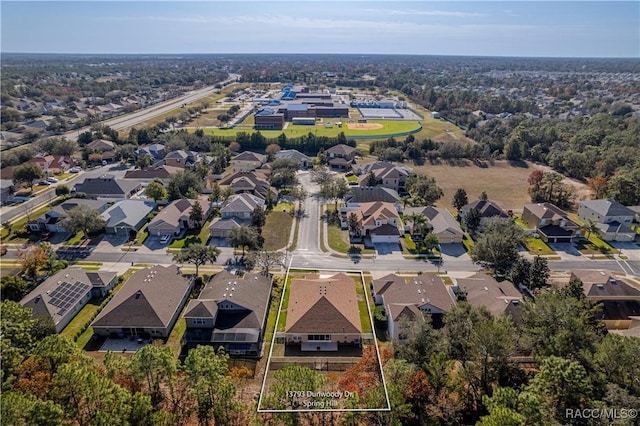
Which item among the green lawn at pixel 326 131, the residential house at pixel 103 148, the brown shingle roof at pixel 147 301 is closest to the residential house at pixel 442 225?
the brown shingle roof at pixel 147 301

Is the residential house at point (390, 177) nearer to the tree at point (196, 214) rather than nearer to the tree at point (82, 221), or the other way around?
the tree at point (196, 214)

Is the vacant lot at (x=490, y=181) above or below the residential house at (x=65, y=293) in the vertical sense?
above

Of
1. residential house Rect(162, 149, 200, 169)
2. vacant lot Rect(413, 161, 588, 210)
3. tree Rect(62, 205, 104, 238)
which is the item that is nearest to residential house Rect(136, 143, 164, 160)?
residential house Rect(162, 149, 200, 169)

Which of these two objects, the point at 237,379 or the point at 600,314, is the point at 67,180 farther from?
the point at 600,314

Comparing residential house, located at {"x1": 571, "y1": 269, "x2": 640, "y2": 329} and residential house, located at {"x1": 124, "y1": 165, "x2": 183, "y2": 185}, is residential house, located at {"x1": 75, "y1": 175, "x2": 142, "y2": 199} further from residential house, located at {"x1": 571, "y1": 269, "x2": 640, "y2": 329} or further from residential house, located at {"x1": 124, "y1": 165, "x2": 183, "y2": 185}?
residential house, located at {"x1": 571, "y1": 269, "x2": 640, "y2": 329}

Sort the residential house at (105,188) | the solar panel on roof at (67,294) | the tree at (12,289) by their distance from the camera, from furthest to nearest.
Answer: the residential house at (105,188), the tree at (12,289), the solar panel on roof at (67,294)

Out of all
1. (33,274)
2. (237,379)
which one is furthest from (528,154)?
(33,274)
